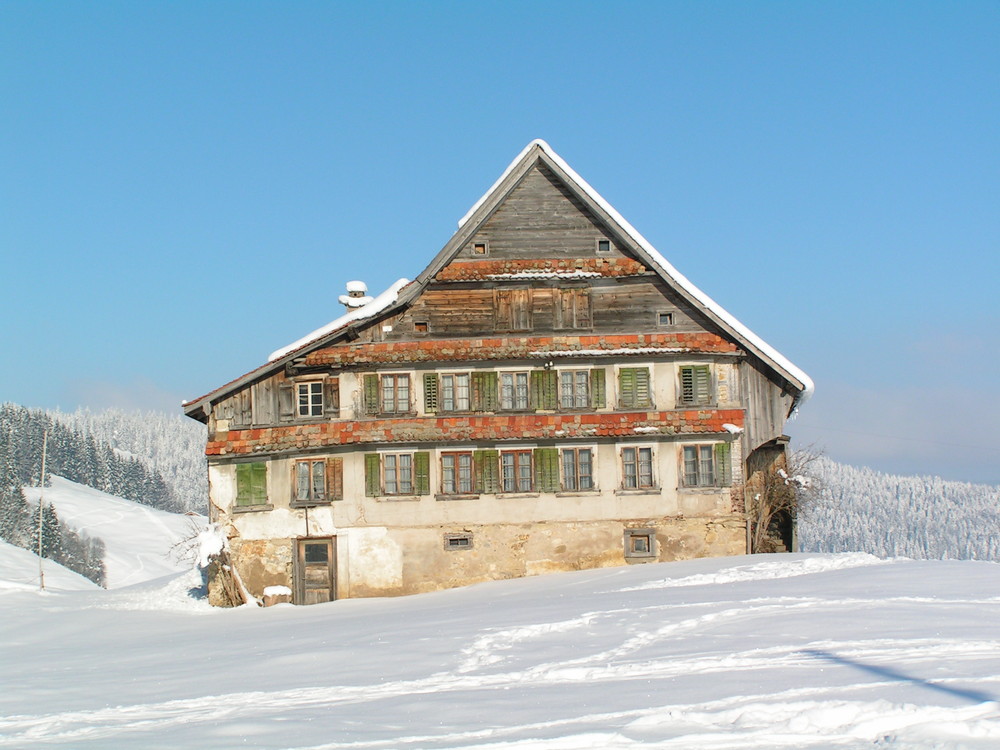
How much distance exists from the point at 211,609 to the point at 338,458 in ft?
16.9

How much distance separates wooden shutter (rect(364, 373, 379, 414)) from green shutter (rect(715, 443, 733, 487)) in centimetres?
905

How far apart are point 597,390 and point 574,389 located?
24.0 inches

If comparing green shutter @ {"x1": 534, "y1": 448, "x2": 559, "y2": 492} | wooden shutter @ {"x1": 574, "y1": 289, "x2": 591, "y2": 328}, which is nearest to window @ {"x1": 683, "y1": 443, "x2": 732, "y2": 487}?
green shutter @ {"x1": 534, "y1": 448, "x2": 559, "y2": 492}

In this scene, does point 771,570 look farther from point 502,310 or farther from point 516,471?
point 502,310

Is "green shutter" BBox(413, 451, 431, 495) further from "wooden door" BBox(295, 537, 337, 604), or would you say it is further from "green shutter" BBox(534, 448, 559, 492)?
"green shutter" BBox(534, 448, 559, 492)

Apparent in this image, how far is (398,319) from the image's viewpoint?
28672 millimetres

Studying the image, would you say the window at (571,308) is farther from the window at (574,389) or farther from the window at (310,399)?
the window at (310,399)

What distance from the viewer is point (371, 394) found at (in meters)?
28.5

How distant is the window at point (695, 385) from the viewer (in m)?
28.4

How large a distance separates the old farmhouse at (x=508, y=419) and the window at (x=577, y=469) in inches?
2.1

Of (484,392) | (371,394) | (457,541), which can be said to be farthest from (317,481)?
(484,392)

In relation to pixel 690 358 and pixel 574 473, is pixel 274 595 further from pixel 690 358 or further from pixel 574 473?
pixel 690 358

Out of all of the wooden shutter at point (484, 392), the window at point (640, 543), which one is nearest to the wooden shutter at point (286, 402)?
the wooden shutter at point (484, 392)

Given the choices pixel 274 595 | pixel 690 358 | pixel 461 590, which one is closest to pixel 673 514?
pixel 690 358
